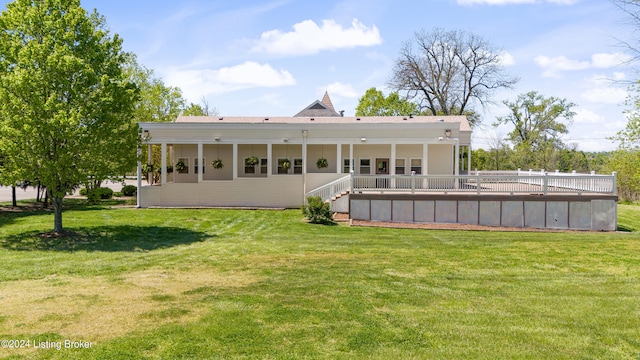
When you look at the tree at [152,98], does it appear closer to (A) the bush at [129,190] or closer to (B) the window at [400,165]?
(A) the bush at [129,190]

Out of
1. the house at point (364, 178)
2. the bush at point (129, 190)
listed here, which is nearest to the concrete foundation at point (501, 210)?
the house at point (364, 178)

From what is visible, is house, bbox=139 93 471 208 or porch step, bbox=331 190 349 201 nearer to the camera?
porch step, bbox=331 190 349 201

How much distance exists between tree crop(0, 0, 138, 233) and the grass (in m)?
2.38

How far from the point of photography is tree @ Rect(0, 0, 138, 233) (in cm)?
1259

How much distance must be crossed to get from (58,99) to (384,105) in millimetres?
41747

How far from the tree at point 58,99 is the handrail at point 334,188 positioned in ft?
30.3

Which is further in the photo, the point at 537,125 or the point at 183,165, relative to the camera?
the point at 537,125

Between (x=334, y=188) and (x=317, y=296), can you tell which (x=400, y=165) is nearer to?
(x=334, y=188)

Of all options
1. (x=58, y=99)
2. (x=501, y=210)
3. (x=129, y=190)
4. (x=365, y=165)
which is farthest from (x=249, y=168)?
(x=501, y=210)

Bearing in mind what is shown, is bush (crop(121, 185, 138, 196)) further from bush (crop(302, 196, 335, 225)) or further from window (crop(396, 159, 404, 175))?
window (crop(396, 159, 404, 175))

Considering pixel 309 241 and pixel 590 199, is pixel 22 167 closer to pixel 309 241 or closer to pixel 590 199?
pixel 309 241

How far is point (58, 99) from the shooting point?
1341 centimetres

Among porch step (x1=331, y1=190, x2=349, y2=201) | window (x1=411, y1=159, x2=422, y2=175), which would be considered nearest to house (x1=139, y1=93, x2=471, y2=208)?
window (x1=411, y1=159, x2=422, y2=175)

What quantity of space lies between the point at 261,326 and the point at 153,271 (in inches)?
181
